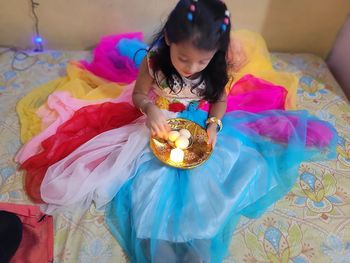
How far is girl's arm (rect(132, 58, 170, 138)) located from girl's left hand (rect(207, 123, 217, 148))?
0.12m

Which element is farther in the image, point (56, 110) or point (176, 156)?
point (56, 110)

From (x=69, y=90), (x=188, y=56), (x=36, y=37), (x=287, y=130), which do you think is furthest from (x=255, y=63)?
(x=36, y=37)

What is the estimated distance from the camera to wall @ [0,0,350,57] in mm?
1308

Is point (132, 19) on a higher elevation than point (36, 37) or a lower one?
higher

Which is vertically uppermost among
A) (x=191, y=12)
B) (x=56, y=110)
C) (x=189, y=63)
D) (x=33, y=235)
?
(x=191, y=12)

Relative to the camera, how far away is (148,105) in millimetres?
940

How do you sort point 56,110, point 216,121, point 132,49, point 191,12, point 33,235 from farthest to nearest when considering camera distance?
1. point 132,49
2. point 56,110
3. point 216,121
4. point 33,235
5. point 191,12

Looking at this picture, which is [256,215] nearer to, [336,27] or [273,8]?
[273,8]

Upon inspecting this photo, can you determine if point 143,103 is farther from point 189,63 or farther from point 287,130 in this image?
point 287,130

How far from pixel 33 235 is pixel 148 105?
0.44 m

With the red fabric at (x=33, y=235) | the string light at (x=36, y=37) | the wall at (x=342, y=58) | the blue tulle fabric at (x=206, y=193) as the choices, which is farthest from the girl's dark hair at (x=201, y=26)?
the wall at (x=342, y=58)

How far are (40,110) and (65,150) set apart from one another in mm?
227

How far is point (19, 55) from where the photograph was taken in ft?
4.50

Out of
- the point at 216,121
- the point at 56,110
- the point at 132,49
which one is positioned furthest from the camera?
the point at 132,49
